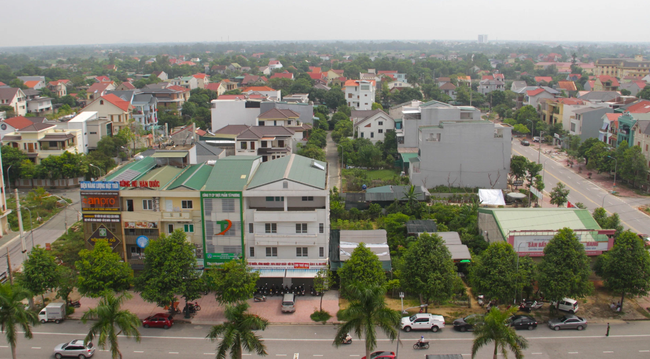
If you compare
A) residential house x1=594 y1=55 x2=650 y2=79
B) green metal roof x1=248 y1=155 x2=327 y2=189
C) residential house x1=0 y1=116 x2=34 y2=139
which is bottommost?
residential house x1=0 y1=116 x2=34 y2=139

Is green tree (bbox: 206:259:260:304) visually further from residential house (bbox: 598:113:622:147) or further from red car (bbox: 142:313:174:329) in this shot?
residential house (bbox: 598:113:622:147)

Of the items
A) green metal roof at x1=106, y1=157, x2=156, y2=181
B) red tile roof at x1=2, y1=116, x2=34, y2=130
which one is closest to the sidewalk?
green metal roof at x1=106, y1=157, x2=156, y2=181

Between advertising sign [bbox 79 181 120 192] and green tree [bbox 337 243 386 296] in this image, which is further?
advertising sign [bbox 79 181 120 192]

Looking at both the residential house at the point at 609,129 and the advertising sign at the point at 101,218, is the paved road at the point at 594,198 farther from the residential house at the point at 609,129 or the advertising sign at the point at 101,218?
the advertising sign at the point at 101,218

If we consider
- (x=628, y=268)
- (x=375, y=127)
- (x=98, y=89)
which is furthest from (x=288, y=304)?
(x=98, y=89)

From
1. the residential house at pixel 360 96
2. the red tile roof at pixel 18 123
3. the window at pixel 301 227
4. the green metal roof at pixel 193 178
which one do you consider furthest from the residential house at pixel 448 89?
the window at pixel 301 227

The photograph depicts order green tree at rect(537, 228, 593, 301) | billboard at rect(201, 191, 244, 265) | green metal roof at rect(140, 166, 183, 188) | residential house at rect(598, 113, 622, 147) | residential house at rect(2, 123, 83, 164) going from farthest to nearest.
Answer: residential house at rect(598, 113, 622, 147)
residential house at rect(2, 123, 83, 164)
green metal roof at rect(140, 166, 183, 188)
billboard at rect(201, 191, 244, 265)
green tree at rect(537, 228, 593, 301)

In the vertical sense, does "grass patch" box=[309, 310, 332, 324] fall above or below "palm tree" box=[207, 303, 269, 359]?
below

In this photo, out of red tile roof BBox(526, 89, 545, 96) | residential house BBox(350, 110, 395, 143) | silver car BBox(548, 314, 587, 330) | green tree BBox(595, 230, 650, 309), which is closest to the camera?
silver car BBox(548, 314, 587, 330)
